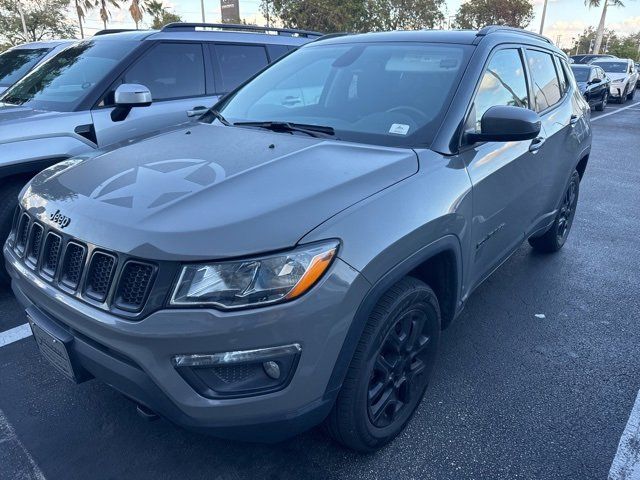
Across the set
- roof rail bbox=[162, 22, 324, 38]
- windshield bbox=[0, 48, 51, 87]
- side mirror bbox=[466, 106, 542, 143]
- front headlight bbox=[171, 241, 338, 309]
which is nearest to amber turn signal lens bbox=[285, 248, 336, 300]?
front headlight bbox=[171, 241, 338, 309]

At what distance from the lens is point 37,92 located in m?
4.32

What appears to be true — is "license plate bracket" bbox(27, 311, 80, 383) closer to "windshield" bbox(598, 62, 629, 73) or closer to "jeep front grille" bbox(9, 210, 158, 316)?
"jeep front grille" bbox(9, 210, 158, 316)

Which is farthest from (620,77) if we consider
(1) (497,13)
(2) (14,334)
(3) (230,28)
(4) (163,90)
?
(1) (497,13)

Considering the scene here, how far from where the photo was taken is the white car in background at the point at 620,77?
1933cm

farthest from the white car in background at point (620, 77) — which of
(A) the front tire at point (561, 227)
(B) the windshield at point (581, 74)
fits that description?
→ (A) the front tire at point (561, 227)

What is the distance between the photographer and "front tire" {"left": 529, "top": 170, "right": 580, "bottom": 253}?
4.35m

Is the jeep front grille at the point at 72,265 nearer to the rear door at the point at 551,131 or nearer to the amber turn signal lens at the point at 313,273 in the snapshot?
the amber turn signal lens at the point at 313,273

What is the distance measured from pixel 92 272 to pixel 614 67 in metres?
23.9

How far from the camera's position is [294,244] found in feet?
5.51

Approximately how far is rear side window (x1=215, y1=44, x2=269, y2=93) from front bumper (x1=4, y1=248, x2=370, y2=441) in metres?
3.76

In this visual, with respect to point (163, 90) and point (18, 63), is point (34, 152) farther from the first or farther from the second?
point (18, 63)

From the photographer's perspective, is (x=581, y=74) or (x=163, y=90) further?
(x=581, y=74)

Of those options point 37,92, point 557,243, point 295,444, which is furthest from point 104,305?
point 557,243

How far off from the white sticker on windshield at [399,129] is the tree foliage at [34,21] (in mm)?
35874
